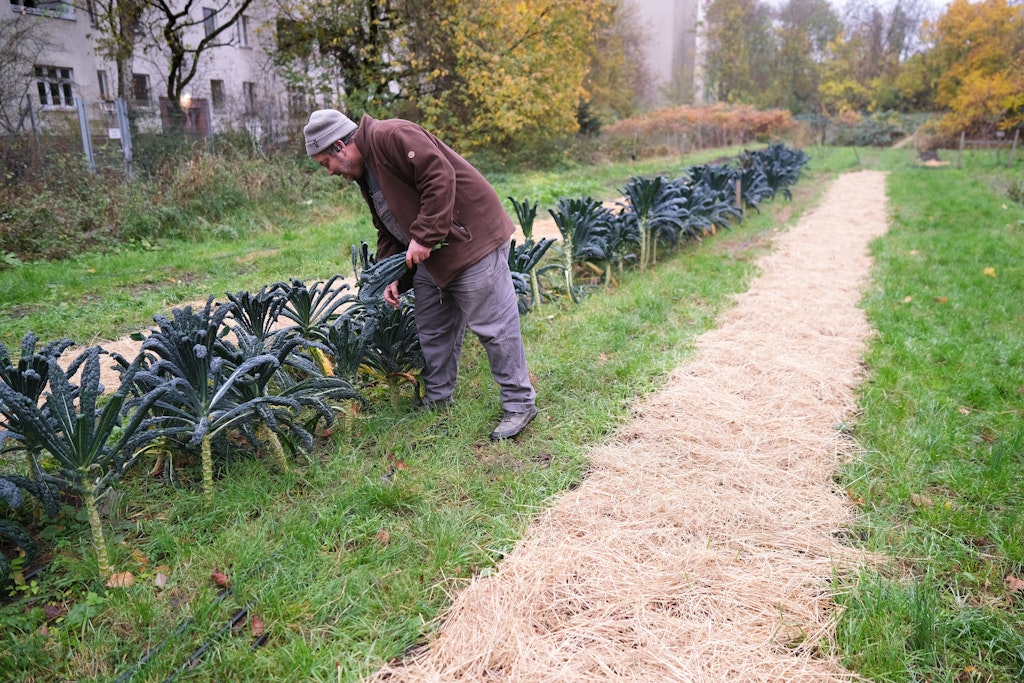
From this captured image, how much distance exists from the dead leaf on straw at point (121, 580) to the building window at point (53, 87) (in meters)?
10.0

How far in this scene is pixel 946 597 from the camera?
2174 millimetres

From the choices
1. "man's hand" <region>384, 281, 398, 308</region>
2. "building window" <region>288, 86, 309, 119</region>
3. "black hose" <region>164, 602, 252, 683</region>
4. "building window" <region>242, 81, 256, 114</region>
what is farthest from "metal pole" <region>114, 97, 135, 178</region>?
"black hose" <region>164, 602, 252, 683</region>

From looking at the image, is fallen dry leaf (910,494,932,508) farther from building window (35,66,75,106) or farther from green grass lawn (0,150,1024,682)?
building window (35,66,75,106)

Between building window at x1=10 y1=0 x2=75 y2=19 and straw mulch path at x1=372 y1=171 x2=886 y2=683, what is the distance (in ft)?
36.8

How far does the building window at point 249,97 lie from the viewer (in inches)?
508

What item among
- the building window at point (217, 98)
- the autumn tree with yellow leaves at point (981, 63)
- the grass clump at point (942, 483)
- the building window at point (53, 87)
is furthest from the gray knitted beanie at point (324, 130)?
the autumn tree with yellow leaves at point (981, 63)

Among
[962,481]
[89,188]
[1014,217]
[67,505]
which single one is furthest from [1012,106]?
[67,505]

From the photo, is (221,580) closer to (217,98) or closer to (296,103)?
(217,98)

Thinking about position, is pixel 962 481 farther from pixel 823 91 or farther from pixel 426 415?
pixel 823 91

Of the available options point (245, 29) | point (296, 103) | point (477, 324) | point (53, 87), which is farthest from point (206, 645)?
point (245, 29)

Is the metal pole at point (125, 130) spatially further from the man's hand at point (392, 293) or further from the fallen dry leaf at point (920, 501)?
the fallen dry leaf at point (920, 501)

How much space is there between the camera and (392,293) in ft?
11.1

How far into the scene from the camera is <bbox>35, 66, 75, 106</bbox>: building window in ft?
31.9

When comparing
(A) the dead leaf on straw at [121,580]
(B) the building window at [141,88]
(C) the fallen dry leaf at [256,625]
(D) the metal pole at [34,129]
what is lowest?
(C) the fallen dry leaf at [256,625]
